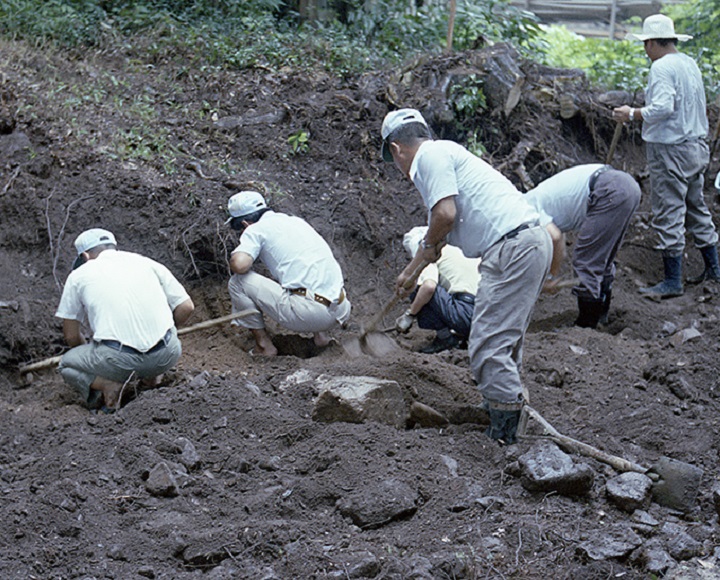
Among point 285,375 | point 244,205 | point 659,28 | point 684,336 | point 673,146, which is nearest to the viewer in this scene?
point 285,375

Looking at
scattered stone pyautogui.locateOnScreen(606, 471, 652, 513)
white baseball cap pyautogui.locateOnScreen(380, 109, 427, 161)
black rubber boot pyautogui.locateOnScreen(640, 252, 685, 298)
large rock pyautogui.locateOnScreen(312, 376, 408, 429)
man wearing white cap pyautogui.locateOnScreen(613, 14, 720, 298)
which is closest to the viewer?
scattered stone pyautogui.locateOnScreen(606, 471, 652, 513)

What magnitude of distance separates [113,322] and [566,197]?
3.48 m

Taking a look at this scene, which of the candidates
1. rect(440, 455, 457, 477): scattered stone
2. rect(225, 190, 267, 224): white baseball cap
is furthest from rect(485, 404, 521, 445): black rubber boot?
rect(225, 190, 267, 224): white baseball cap

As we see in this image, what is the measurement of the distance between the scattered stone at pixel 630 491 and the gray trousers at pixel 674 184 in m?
4.04

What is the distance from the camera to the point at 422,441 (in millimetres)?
4926

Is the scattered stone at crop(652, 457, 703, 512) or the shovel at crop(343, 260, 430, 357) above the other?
the scattered stone at crop(652, 457, 703, 512)

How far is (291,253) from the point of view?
6762 mm

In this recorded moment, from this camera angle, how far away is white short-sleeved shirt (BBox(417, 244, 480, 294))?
22.9ft

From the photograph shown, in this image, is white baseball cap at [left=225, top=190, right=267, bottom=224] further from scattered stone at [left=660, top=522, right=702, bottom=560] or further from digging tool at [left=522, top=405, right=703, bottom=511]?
scattered stone at [left=660, top=522, right=702, bottom=560]

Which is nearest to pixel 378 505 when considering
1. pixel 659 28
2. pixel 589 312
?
pixel 589 312

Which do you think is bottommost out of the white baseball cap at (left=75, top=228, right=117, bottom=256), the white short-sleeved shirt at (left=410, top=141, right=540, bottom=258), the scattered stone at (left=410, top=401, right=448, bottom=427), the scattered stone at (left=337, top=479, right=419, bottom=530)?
the scattered stone at (left=410, top=401, right=448, bottom=427)

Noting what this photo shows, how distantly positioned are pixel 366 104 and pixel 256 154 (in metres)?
1.21

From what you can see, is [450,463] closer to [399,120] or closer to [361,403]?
[361,403]

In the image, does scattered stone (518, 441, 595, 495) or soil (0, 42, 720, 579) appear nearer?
soil (0, 42, 720, 579)
